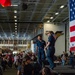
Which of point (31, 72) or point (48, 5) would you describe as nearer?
point (31, 72)

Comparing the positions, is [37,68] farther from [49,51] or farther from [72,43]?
[72,43]

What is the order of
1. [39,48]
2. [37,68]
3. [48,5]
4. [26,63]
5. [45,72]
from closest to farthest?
[45,72]
[26,63]
[37,68]
[39,48]
[48,5]

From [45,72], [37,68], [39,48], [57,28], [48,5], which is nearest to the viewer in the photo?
[45,72]

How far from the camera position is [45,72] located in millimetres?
5566

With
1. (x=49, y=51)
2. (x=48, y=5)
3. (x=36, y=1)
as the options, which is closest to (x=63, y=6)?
(x=48, y=5)

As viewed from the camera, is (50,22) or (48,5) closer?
(48,5)

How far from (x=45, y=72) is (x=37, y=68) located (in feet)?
14.6

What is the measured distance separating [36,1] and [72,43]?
568 inches

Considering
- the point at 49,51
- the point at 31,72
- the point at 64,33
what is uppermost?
the point at 64,33

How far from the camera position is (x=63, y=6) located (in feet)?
67.4

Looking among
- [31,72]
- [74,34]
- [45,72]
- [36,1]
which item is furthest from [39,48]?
[36,1]

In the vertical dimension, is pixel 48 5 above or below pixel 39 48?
above

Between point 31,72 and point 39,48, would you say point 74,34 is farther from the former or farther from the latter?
point 39,48

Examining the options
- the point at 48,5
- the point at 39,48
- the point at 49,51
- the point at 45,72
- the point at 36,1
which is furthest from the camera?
the point at 48,5
